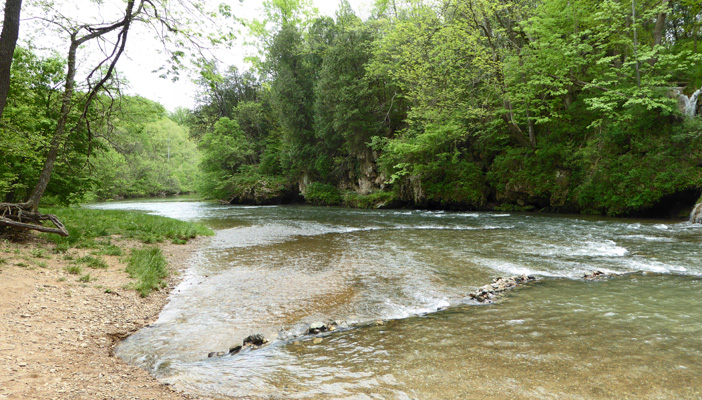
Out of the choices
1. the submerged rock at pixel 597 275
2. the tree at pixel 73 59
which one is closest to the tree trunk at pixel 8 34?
the tree at pixel 73 59

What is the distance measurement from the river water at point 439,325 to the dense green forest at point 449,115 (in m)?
5.39

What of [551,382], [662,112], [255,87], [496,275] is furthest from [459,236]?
[255,87]

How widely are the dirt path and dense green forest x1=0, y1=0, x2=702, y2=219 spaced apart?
12.3 feet

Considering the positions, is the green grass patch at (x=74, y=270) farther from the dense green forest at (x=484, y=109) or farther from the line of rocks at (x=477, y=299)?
the dense green forest at (x=484, y=109)

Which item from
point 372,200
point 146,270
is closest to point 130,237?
point 146,270

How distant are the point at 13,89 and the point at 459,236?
15.1m

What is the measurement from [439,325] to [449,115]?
1999 centimetres

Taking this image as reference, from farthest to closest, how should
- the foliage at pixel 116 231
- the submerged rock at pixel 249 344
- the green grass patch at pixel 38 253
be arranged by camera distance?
the foliage at pixel 116 231
the green grass patch at pixel 38 253
the submerged rock at pixel 249 344

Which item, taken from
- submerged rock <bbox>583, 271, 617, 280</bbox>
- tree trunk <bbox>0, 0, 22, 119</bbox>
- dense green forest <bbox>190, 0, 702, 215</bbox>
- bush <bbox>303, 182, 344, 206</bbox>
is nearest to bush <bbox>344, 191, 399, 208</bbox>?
dense green forest <bbox>190, 0, 702, 215</bbox>

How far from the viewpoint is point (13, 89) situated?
9805 mm

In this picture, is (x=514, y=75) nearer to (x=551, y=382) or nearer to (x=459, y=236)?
(x=459, y=236)

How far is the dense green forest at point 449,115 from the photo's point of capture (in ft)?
44.9

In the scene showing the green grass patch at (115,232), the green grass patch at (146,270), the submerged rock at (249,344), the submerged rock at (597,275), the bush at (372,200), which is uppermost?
the bush at (372,200)

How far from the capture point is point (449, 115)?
2270 cm
